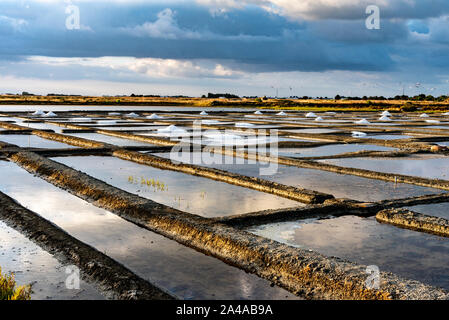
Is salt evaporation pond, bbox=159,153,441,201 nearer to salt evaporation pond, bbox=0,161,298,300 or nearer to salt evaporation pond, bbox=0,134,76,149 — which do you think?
salt evaporation pond, bbox=0,161,298,300

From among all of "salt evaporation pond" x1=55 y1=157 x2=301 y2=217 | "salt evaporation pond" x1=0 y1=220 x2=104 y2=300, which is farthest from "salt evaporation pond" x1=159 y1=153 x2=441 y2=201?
"salt evaporation pond" x1=0 y1=220 x2=104 y2=300

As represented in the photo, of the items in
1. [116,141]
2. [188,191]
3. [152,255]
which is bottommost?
[152,255]

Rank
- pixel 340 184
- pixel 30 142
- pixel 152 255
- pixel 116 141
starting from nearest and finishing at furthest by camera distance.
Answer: pixel 152 255, pixel 340 184, pixel 30 142, pixel 116 141

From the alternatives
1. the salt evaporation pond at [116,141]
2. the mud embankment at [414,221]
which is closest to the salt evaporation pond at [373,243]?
the mud embankment at [414,221]

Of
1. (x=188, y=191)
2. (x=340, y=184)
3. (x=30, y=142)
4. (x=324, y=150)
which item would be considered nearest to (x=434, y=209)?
(x=340, y=184)

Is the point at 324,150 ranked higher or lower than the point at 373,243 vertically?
higher

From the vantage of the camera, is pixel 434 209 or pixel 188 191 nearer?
pixel 434 209

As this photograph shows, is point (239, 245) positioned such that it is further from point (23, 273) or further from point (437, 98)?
point (437, 98)

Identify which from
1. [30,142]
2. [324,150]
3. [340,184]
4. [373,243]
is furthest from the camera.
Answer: [30,142]

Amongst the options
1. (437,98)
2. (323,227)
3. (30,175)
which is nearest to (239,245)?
(323,227)

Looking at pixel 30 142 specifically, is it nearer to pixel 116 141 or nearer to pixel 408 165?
pixel 116 141
